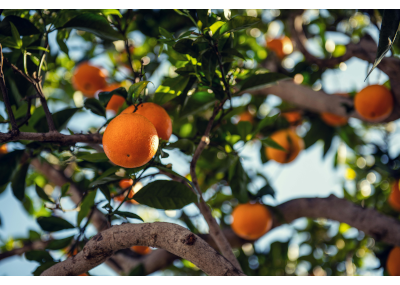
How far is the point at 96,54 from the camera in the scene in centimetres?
189

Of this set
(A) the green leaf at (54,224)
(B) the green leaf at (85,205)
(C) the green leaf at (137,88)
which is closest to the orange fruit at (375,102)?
(C) the green leaf at (137,88)

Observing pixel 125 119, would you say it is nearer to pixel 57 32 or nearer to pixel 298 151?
pixel 57 32

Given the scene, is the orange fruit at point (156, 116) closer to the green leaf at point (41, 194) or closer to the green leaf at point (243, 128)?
the green leaf at point (243, 128)

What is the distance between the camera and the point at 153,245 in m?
0.71

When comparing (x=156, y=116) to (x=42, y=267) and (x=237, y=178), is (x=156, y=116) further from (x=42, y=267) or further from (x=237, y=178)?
(x=42, y=267)

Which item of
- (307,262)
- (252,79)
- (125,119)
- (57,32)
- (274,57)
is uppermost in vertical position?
(57,32)

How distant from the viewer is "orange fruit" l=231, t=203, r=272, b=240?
140cm

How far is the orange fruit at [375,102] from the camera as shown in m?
1.39

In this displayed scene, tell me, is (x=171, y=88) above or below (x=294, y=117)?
above

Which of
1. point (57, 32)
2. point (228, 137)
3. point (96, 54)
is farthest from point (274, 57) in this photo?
point (57, 32)

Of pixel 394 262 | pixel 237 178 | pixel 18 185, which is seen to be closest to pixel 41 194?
pixel 18 185

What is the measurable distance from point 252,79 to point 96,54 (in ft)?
4.03

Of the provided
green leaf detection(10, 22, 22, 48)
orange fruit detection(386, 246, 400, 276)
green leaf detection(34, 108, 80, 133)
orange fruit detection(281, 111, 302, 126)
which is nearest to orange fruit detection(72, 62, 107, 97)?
green leaf detection(34, 108, 80, 133)

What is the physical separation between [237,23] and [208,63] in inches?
5.3
